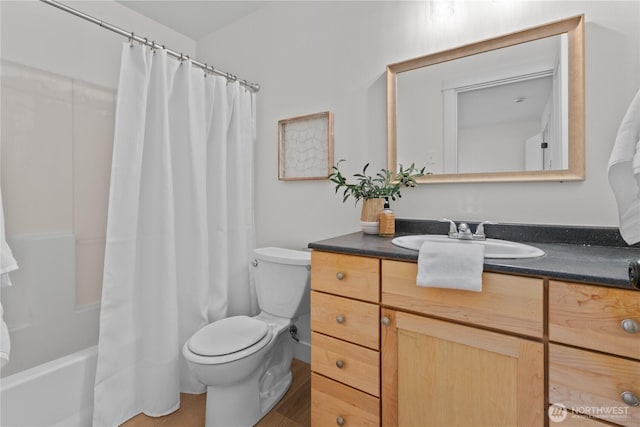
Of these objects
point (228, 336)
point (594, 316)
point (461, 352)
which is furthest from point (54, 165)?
point (594, 316)

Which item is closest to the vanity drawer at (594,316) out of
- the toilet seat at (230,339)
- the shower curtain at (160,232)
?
the toilet seat at (230,339)

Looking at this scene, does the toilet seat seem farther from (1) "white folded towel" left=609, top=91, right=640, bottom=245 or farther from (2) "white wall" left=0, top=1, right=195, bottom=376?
(1) "white folded towel" left=609, top=91, right=640, bottom=245

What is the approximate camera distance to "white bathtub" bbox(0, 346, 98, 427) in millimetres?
1191

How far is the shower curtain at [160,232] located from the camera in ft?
4.69

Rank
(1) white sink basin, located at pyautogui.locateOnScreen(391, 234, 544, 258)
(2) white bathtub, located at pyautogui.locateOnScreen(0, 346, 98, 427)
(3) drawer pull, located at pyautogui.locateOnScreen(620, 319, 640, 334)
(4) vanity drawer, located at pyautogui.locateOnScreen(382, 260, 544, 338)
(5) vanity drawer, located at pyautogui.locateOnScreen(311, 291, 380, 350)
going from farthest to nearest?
1. (2) white bathtub, located at pyautogui.locateOnScreen(0, 346, 98, 427)
2. (5) vanity drawer, located at pyautogui.locateOnScreen(311, 291, 380, 350)
3. (1) white sink basin, located at pyautogui.locateOnScreen(391, 234, 544, 258)
4. (4) vanity drawer, located at pyautogui.locateOnScreen(382, 260, 544, 338)
5. (3) drawer pull, located at pyautogui.locateOnScreen(620, 319, 640, 334)

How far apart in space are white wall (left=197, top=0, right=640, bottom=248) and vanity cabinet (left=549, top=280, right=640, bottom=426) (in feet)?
2.00

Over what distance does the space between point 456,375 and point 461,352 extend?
0.08 metres

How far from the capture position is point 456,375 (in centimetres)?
93

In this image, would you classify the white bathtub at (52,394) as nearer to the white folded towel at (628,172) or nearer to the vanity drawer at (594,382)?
the vanity drawer at (594,382)

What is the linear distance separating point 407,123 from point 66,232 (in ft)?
6.87

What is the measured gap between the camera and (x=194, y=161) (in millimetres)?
1675

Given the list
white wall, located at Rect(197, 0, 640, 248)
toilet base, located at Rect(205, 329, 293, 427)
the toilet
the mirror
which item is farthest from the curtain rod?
toilet base, located at Rect(205, 329, 293, 427)

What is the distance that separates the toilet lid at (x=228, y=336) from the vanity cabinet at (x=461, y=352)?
0.66m

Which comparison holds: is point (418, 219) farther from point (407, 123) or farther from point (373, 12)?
point (373, 12)
